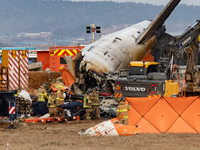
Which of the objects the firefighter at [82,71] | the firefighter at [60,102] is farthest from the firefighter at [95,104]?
the firefighter at [82,71]

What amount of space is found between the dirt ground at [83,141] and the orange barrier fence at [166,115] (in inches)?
75.2

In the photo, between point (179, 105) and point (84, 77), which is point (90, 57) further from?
point (179, 105)

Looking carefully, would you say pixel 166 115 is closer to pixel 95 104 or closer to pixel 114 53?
pixel 95 104

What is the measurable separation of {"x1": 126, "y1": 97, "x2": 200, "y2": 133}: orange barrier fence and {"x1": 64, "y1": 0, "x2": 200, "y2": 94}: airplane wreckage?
27.5 feet

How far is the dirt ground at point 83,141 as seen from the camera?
37.2 ft

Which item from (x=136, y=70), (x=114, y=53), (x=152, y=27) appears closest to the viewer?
(x=136, y=70)

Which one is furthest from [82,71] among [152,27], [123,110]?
[123,110]

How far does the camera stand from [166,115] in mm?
15969

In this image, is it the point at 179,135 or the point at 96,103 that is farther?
the point at 96,103

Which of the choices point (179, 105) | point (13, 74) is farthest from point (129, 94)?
point (13, 74)

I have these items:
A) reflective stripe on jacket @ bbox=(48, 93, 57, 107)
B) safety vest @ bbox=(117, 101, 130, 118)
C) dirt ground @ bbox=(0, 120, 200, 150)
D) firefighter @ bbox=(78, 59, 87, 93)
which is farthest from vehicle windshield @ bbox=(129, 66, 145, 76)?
dirt ground @ bbox=(0, 120, 200, 150)

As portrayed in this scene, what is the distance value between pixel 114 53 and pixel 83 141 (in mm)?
16837

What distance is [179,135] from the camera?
13820 millimetres

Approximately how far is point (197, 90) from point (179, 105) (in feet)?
17.1
